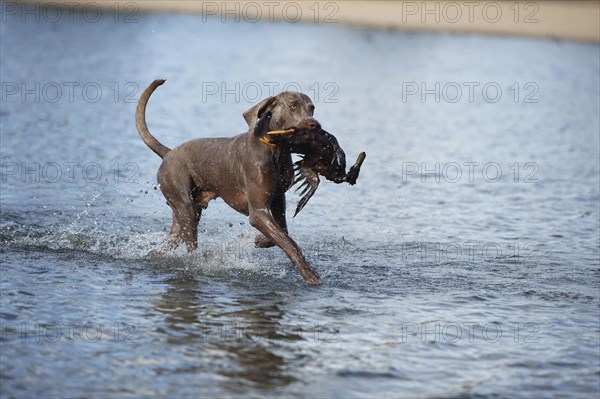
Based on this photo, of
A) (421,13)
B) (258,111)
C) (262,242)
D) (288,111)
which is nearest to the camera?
(288,111)

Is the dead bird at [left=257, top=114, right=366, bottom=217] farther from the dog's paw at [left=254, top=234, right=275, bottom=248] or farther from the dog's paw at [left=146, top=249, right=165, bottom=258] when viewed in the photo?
the dog's paw at [left=146, top=249, right=165, bottom=258]

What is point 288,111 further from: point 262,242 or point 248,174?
point 262,242

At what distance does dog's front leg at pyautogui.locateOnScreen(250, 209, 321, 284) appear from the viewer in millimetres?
9219

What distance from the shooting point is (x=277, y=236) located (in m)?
9.22

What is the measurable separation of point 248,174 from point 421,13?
46.1 meters

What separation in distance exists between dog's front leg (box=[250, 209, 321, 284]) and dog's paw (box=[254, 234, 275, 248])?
0.53 meters

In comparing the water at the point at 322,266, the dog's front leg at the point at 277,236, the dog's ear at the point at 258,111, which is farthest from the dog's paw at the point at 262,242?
the dog's ear at the point at 258,111

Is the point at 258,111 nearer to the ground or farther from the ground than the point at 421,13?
nearer to the ground

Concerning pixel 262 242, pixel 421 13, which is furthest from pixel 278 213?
pixel 421 13

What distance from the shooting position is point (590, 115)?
1034 inches

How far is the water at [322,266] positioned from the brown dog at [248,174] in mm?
395

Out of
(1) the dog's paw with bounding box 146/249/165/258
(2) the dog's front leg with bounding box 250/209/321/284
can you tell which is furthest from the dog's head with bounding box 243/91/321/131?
(1) the dog's paw with bounding box 146/249/165/258

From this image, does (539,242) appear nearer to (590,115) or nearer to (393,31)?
(590,115)

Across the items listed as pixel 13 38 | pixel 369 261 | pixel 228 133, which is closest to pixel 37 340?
pixel 369 261
